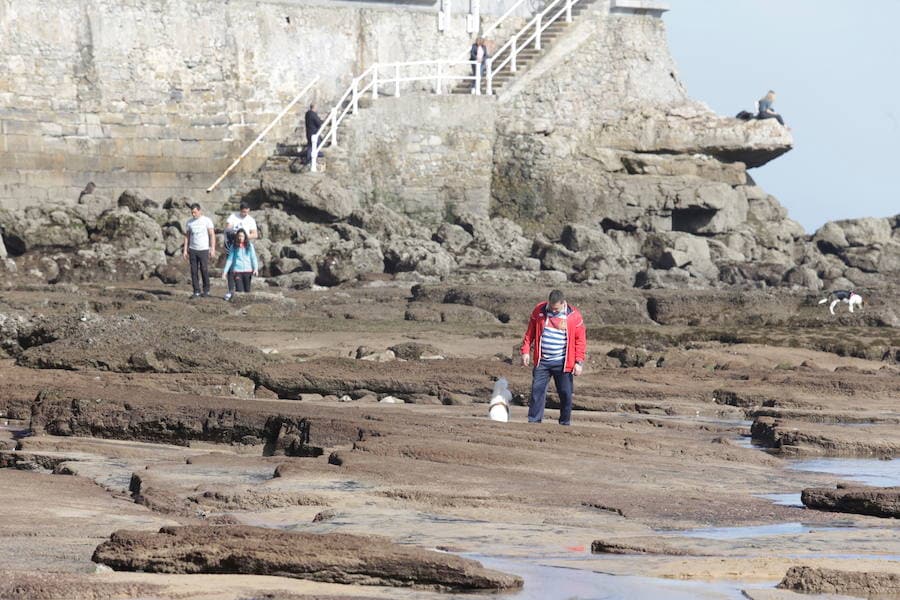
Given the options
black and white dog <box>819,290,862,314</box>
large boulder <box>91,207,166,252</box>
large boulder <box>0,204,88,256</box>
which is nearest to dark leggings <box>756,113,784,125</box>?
black and white dog <box>819,290,862,314</box>

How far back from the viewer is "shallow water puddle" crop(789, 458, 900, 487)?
1020 cm

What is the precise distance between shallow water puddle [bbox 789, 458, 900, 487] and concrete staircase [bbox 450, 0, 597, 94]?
21.5 meters

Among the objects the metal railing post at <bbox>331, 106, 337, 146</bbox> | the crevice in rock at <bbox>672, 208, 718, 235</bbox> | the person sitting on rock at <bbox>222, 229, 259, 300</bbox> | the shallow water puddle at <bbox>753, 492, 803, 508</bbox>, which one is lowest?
the shallow water puddle at <bbox>753, 492, 803, 508</bbox>

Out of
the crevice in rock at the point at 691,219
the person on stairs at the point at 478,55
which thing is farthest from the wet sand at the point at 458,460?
the crevice in rock at the point at 691,219

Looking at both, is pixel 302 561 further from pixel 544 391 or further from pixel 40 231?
pixel 40 231

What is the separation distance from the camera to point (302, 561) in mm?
6047

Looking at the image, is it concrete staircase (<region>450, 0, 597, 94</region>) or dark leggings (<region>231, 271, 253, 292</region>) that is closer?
dark leggings (<region>231, 271, 253, 292</region>)

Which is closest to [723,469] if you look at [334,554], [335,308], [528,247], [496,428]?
[496,428]

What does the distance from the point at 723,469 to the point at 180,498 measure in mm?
3719

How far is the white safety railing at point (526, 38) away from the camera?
104 feet

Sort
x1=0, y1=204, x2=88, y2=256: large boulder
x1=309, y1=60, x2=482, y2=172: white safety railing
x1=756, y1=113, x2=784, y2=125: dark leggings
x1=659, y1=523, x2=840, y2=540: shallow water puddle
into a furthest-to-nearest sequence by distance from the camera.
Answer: x1=756, y1=113, x2=784, y2=125: dark leggings, x1=309, y1=60, x2=482, y2=172: white safety railing, x1=0, y1=204, x2=88, y2=256: large boulder, x1=659, y1=523, x2=840, y2=540: shallow water puddle

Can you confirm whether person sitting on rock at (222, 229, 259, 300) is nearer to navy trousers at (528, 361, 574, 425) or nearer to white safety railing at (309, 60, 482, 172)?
white safety railing at (309, 60, 482, 172)

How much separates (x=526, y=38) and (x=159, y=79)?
754cm

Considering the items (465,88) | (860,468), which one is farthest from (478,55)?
(860,468)
